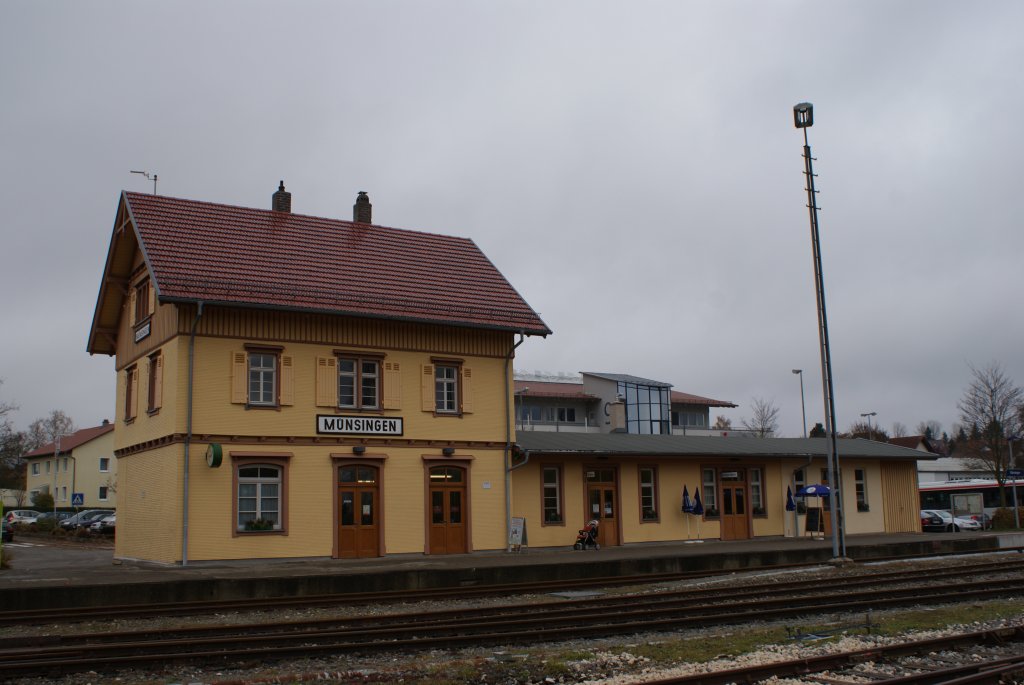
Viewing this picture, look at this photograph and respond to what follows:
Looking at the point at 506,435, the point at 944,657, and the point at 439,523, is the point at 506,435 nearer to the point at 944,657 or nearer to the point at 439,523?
the point at 439,523

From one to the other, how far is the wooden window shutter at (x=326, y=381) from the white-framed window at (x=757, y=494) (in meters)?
14.5

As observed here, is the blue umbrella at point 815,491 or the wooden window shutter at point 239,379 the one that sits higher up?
the wooden window shutter at point 239,379

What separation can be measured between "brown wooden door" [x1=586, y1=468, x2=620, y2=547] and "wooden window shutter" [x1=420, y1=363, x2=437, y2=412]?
18.2 feet

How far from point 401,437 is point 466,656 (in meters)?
13.9

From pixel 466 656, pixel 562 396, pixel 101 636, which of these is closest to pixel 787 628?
pixel 466 656

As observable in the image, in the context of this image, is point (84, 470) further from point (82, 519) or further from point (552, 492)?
point (552, 492)

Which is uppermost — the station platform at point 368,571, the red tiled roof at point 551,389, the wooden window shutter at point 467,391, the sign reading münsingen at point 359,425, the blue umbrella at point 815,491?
the red tiled roof at point 551,389

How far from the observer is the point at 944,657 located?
1012 centimetres

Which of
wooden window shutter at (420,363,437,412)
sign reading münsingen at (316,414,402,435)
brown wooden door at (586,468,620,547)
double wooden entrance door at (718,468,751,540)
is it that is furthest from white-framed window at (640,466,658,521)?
sign reading münsingen at (316,414,402,435)

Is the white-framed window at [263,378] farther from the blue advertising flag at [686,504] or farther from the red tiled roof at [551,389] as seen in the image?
the red tiled roof at [551,389]

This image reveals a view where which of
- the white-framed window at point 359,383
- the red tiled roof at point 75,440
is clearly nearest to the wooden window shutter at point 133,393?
the white-framed window at point 359,383

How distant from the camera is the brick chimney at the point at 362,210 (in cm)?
2914

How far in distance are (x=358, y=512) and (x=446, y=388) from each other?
4.05 meters

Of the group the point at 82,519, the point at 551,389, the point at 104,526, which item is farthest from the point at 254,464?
the point at 551,389
